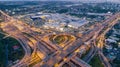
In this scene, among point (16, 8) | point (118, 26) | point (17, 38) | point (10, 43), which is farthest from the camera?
point (16, 8)

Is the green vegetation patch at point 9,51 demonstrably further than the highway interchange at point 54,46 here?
Yes

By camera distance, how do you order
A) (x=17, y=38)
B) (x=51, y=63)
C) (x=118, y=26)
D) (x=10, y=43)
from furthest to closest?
(x=118, y=26), (x=17, y=38), (x=10, y=43), (x=51, y=63)

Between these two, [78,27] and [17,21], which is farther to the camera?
[17,21]

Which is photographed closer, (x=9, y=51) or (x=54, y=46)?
(x=9, y=51)

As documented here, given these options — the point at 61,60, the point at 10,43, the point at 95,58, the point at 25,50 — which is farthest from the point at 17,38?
the point at 95,58

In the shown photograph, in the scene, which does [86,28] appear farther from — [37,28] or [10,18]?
[10,18]

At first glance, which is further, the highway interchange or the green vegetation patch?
the green vegetation patch
